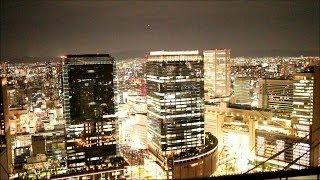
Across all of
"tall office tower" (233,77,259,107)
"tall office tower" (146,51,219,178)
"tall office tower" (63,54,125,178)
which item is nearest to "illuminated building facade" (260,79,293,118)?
"tall office tower" (233,77,259,107)

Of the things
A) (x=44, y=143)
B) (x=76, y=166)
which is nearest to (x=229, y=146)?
(x=76, y=166)

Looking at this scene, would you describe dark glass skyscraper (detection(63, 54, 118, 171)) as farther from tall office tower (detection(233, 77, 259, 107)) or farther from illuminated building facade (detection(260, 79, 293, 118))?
tall office tower (detection(233, 77, 259, 107))

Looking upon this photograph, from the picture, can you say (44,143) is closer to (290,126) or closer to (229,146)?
(229,146)

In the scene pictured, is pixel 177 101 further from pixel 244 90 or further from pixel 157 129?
pixel 244 90

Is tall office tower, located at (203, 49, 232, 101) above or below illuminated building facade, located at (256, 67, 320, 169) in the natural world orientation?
above

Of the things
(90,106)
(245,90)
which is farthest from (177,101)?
(245,90)

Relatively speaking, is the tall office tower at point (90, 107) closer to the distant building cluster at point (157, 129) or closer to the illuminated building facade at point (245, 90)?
the distant building cluster at point (157, 129)

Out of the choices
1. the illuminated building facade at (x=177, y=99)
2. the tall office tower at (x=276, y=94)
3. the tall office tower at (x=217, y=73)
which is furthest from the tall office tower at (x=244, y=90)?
the illuminated building facade at (x=177, y=99)
